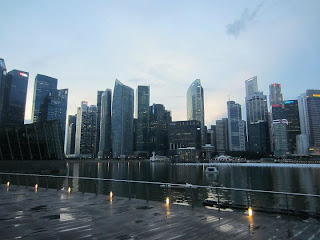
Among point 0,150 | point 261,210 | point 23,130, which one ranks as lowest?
point 261,210

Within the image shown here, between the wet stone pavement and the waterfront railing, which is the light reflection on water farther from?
the wet stone pavement

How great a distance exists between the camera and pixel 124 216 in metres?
12.1

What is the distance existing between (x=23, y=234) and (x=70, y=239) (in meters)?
2.02

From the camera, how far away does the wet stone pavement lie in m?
8.93

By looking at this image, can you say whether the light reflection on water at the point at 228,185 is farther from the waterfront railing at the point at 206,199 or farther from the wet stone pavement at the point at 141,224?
the wet stone pavement at the point at 141,224

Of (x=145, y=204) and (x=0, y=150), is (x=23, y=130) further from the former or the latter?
(x=145, y=204)

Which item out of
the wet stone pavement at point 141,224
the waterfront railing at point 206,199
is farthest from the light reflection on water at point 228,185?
the wet stone pavement at point 141,224

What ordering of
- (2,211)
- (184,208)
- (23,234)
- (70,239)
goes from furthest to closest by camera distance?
(184,208), (2,211), (23,234), (70,239)

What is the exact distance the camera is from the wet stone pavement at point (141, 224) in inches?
352

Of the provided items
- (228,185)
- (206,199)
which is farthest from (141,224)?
(228,185)

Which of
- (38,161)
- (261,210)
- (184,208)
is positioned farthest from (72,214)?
(38,161)

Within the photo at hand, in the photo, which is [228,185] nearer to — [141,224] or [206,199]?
[206,199]

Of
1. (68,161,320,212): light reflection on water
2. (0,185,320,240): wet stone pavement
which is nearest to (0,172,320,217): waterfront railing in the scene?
(68,161,320,212): light reflection on water

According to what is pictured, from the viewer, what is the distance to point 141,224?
10.5 meters
